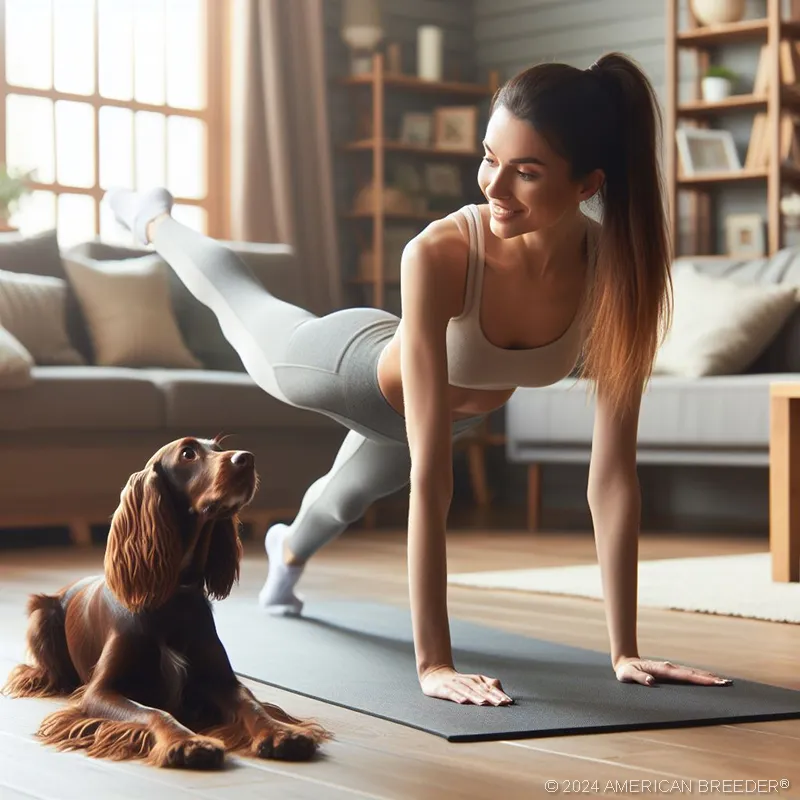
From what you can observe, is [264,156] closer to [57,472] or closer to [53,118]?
[53,118]

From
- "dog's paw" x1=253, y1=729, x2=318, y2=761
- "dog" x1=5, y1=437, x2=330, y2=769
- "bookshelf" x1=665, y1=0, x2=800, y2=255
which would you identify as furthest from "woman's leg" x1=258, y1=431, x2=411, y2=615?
"bookshelf" x1=665, y1=0, x2=800, y2=255

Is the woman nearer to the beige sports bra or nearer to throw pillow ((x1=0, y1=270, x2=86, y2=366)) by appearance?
the beige sports bra

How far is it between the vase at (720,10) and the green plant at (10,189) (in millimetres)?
2729

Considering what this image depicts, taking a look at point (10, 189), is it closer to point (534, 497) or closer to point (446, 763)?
point (534, 497)

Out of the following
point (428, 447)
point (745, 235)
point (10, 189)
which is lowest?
point (428, 447)

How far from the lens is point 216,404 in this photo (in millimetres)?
4562

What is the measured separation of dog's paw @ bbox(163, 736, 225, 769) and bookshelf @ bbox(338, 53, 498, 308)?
4541 mm

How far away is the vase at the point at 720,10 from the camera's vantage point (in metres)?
5.75

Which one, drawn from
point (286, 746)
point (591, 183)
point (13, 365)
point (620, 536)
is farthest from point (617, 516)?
point (13, 365)

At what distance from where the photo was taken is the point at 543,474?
6.27 m

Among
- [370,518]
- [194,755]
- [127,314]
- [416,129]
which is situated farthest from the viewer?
[416,129]

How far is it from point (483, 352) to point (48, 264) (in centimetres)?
301

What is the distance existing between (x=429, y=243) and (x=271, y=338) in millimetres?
688

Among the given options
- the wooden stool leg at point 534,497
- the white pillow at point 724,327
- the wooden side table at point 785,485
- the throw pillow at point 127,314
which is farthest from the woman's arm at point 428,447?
the wooden stool leg at point 534,497
